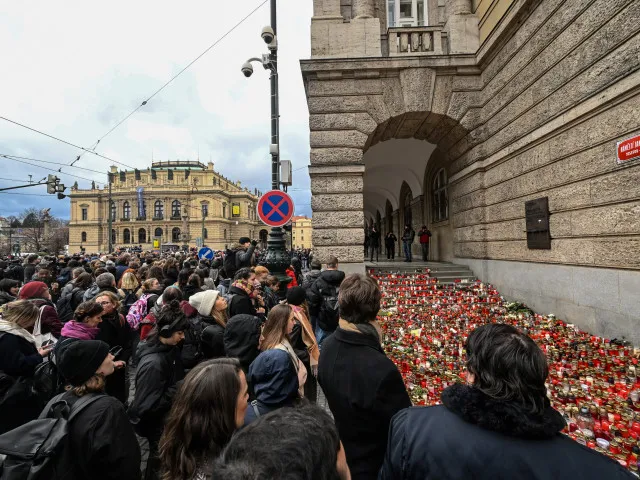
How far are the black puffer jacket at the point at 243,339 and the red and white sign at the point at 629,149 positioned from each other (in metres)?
5.43

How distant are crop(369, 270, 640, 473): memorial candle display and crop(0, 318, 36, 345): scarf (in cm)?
397

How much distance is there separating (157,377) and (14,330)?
1690 millimetres

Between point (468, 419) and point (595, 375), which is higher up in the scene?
point (468, 419)

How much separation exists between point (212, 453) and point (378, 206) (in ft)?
89.3

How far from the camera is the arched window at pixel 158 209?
77125 millimetres

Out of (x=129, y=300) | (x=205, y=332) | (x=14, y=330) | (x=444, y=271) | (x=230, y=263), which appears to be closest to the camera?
(x=14, y=330)

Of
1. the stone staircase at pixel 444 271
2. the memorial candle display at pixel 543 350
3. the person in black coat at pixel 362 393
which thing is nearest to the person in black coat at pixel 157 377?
the person in black coat at pixel 362 393

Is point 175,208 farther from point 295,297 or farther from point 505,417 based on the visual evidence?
point 505,417

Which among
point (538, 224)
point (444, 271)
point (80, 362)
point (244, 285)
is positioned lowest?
point (444, 271)

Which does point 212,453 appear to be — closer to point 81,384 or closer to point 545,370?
point 81,384

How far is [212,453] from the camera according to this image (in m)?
1.53

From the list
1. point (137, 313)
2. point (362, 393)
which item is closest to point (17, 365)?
point (137, 313)

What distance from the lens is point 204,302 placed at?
13.1 ft

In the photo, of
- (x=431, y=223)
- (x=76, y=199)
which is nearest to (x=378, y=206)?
(x=431, y=223)
